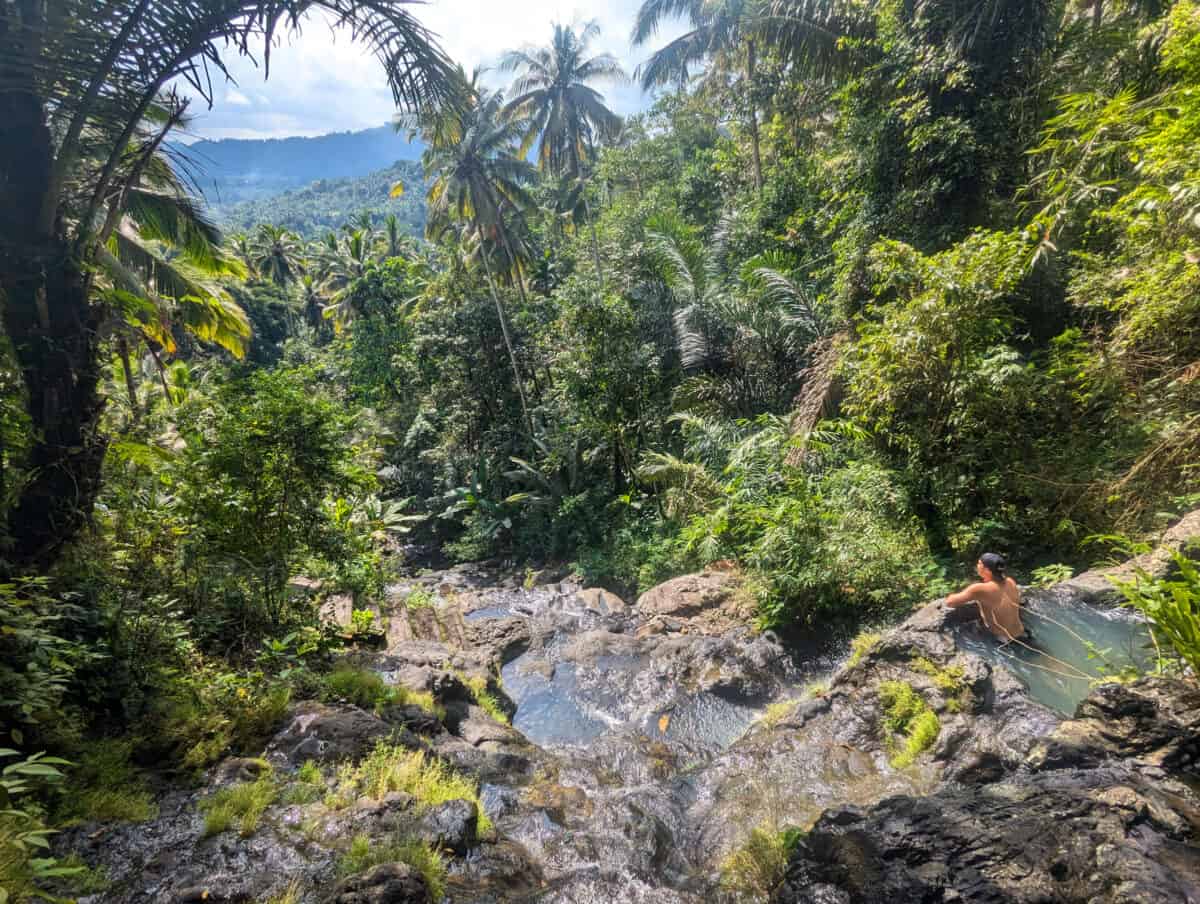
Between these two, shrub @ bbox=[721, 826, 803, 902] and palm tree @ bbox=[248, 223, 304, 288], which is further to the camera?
palm tree @ bbox=[248, 223, 304, 288]

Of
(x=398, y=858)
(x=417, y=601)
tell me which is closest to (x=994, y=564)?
(x=398, y=858)

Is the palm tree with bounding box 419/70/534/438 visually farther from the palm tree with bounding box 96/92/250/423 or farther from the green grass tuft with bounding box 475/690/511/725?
the green grass tuft with bounding box 475/690/511/725

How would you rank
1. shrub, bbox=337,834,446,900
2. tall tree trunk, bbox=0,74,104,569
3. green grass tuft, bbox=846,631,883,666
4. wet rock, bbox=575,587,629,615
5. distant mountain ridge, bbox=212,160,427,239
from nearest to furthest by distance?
shrub, bbox=337,834,446,900
tall tree trunk, bbox=0,74,104,569
green grass tuft, bbox=846,631,883,666
wet rock, bbox=575,587,629,615
distant mountain ridge, bbox=212,160,427,239

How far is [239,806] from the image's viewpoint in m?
3.38

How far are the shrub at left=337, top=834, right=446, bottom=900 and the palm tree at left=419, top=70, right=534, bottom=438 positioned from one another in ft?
43.9

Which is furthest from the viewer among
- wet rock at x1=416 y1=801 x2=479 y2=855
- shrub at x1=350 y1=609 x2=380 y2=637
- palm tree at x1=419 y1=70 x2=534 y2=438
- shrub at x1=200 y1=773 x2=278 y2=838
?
palm tree at x1=419 y1=70 x2=534 y2=438

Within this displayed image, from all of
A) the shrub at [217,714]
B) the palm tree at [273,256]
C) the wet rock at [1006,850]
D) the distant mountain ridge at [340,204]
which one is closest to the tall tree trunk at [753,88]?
the wet rock at [1006,850]

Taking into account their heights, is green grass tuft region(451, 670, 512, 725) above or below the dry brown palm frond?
below

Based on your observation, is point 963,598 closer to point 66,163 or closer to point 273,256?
point 66,163

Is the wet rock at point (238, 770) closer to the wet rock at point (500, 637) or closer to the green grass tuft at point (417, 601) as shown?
the wet rock at point (500, 637)

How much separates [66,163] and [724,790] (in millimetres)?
6707

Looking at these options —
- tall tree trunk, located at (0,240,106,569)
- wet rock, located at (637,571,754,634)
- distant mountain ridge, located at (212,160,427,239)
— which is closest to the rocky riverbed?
wet rock, located at (637,571,754,634)

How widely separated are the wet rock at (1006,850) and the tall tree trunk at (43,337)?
5.28 m

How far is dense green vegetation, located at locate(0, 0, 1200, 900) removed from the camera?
3752mm
